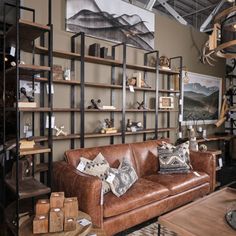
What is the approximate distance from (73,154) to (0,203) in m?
0.91

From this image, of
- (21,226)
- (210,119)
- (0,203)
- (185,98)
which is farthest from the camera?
(210,119)

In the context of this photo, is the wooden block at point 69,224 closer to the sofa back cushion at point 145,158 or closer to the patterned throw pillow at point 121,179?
the patterned throw pillow at point 121,179

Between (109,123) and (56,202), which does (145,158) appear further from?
(56,202)

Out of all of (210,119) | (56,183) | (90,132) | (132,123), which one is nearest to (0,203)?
(56,183)

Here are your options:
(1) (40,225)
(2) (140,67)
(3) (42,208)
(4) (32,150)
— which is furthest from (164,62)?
(1) (40,225)

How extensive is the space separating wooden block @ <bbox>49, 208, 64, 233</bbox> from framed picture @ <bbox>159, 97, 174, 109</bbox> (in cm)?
267

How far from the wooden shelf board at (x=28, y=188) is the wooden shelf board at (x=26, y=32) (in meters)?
1.31

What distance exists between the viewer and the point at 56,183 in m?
2.58

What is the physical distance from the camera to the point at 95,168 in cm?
256

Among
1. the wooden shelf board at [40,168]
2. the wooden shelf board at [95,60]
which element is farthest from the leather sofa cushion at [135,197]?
the wooden shelf board at [95,60]

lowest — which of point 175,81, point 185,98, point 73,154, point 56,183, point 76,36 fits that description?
point 56,183

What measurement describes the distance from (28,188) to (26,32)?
4.61 feet

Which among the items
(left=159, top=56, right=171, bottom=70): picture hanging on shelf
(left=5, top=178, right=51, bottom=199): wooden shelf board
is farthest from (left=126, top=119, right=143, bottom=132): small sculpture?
(left=5, top=178, right=51, bottom=199): wooden shelf board

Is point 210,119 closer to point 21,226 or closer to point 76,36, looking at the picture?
point 76,36
